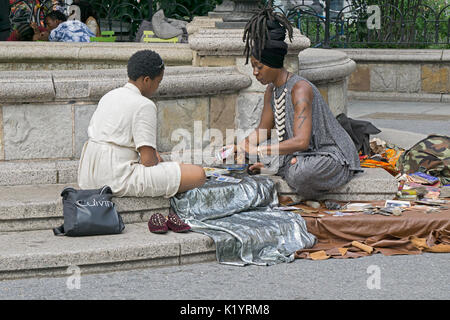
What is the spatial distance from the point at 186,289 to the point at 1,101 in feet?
6.67

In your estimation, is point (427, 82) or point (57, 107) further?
point (427, 82)

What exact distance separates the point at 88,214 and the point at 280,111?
1692mm

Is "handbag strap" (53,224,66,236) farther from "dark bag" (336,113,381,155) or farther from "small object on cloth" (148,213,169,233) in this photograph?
"dark bag" (336,113,381,155)

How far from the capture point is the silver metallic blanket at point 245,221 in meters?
5.27

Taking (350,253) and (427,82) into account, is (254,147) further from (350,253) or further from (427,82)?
(427,82)

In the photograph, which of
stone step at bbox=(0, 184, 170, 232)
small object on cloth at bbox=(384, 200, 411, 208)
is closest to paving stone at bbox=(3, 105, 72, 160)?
stone step at bbox=(0, 184, 170, 232)

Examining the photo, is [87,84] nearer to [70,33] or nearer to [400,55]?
[70,33]

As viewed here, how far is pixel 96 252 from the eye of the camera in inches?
195

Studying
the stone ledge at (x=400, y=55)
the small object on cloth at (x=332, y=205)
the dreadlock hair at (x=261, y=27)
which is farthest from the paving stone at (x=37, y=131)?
the stone ledge at (x=400, y=55)

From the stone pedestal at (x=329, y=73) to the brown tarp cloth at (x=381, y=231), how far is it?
7.28 ft

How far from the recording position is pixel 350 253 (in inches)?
213

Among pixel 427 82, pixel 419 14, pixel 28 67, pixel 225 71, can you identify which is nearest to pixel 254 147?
pixel 225 71

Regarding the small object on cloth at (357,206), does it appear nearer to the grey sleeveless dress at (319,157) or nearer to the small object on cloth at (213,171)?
the grey sleeveless dress at (319,157)

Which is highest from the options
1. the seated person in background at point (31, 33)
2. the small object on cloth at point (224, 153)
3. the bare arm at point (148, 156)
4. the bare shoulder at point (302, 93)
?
the seated person in background at point (31, 33)
